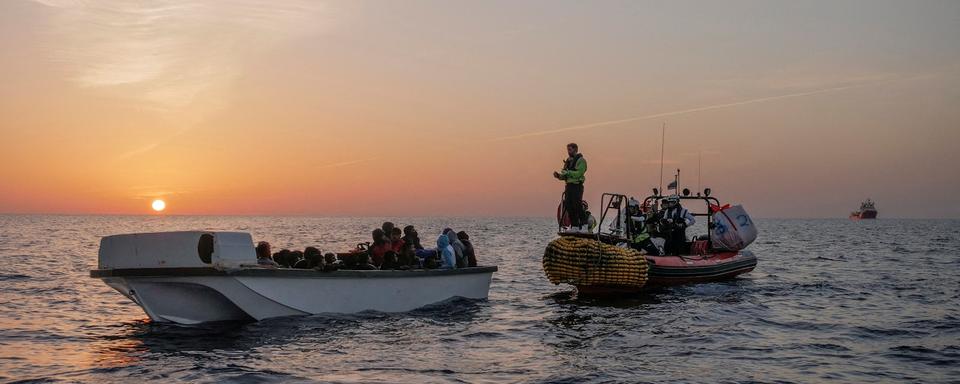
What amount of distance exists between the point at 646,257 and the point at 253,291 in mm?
12190

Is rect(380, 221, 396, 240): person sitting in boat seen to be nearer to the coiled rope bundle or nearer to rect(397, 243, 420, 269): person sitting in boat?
rect(397, 243, 420, 269): person sitting in boat

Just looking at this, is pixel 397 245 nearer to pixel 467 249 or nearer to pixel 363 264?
pixel 363 264

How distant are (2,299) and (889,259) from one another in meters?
40.7

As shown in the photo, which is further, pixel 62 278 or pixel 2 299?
pixel 62 278

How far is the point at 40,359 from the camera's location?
12.7 meters

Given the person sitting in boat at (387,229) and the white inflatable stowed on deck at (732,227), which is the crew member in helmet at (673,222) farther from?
the person sitting in boat at (387,229)

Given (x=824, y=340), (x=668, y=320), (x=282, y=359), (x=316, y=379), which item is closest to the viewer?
(x=316, y=379)

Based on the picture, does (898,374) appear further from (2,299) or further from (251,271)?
(2,299)

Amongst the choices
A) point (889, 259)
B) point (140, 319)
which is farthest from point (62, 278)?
point (889, 259)

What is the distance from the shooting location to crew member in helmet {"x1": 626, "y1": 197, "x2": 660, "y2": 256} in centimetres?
2384

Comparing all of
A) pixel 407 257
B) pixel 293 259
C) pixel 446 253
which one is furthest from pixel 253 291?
pixel 446 253

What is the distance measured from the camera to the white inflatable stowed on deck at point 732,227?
26641 millimetres

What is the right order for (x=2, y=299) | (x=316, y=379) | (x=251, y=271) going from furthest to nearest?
(x=2, y=299)
(x=251, y=271)
(x=316, y=379)

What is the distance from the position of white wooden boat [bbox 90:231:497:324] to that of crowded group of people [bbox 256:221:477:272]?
45cm
